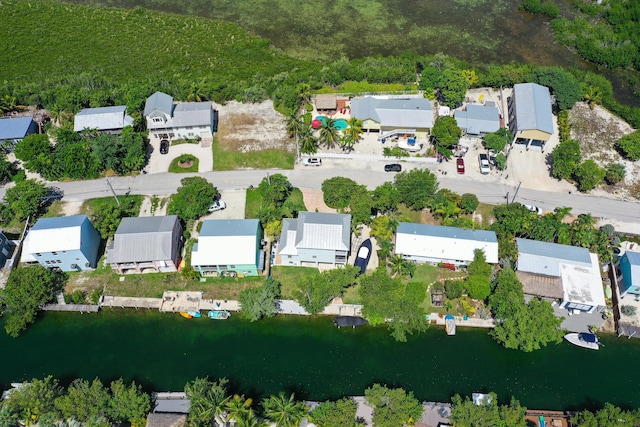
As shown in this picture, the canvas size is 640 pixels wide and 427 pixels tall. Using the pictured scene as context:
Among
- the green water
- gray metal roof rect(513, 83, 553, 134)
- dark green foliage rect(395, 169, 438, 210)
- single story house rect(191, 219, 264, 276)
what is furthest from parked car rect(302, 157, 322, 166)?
gray metal roof rect(513, 83, 553, 134)

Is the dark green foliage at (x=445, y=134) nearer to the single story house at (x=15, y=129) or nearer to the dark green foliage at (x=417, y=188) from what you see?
the dark green foliage at (x=417, y=188)

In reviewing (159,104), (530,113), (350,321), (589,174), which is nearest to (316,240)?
(350,321)

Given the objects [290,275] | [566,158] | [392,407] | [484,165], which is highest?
[566,158]

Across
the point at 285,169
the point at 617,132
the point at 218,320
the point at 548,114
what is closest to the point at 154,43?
the point at 285,169

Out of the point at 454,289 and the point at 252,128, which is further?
the point at 252,128

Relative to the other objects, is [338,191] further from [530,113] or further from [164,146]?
[530,113]
